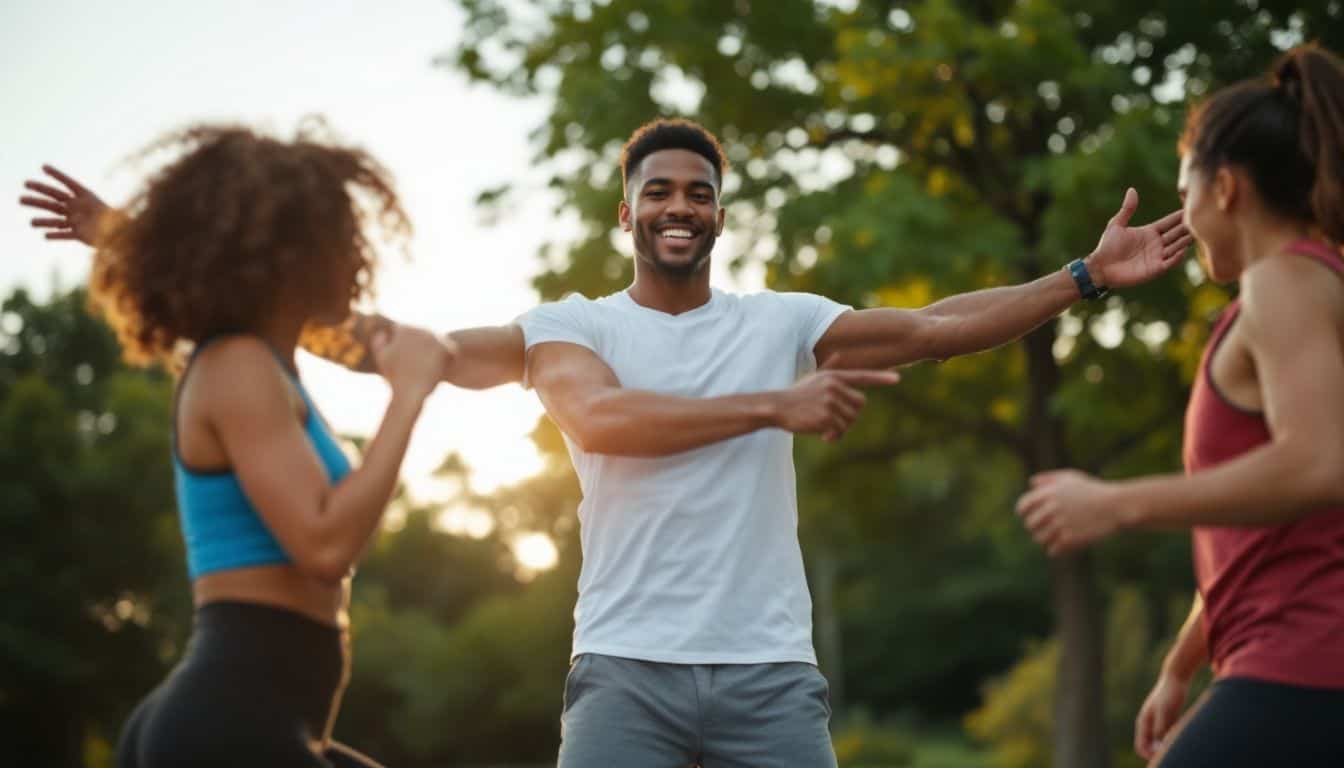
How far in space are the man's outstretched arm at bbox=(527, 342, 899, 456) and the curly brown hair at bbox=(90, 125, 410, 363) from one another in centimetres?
99

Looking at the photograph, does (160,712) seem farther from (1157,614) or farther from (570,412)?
(1157,614)

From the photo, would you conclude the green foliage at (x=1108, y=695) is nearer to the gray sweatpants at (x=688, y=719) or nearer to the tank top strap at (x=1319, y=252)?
the gray sweatpants at (x=688, y=719)

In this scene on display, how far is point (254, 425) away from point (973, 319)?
2280 mm

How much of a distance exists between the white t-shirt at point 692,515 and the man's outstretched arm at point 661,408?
4.4 inches

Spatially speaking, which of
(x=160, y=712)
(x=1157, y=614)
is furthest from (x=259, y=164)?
(x=1157, y=614)

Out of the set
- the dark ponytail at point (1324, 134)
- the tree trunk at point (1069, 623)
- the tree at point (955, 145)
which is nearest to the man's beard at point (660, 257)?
the dark ponytail at point (1324, 134)

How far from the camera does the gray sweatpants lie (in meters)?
3.74

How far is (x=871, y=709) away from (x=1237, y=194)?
54462 millimetres

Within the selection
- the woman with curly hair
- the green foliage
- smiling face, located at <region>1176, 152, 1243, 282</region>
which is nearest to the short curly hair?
the woman with curly hair

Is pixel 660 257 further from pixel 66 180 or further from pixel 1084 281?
pixel 66 180

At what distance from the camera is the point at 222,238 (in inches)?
107

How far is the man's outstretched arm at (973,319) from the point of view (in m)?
4.16

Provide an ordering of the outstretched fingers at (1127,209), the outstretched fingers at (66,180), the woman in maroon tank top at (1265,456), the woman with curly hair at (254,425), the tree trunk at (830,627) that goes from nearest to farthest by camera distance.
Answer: the woman in maroon tank top at (1265,456) < the woman with curly hair at (254,425) < the outstretched fingers at (66,180) < the outstretched fingers at (1127,209) < the tree trunk at (830,627)

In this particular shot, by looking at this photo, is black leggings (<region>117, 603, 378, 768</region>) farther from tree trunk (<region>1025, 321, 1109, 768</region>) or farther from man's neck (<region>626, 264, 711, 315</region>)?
tree trunk (<region>1025, 321, 1109, 768</region>)
